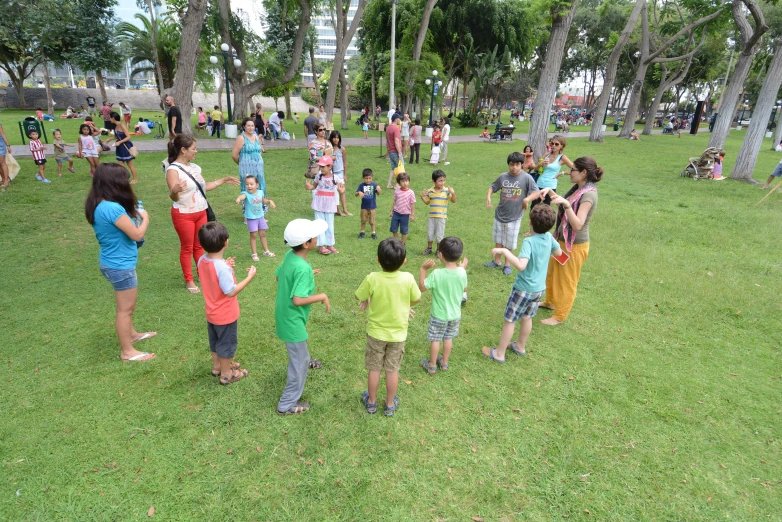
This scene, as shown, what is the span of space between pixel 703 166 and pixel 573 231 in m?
14.0

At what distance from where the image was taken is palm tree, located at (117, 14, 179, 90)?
33562mm

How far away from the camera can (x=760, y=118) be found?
45.3 ft

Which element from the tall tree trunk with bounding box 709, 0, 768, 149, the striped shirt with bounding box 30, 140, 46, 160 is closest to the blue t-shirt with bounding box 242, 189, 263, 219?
the striped shirt with bounding box 30, 140, 46, 160

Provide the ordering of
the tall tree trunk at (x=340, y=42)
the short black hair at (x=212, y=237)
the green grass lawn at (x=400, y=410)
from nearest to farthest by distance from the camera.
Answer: the green grass lawn at (x=400, y=410)
the short black hair at (x=212, y=237)
the tall tree trunk at (x=340, y=42)

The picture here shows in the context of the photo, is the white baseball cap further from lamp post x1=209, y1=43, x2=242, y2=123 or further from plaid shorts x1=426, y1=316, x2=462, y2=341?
lamp post x1=209, y1=43, x2=242, y2=123

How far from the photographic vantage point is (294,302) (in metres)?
3.18

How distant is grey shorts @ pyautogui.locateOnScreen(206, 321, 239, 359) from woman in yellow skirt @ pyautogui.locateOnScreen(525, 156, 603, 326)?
3646mm

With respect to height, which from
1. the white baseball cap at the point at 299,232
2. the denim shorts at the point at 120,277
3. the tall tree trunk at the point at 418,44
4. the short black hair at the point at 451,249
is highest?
the tall tree trunk at the point at 418,44

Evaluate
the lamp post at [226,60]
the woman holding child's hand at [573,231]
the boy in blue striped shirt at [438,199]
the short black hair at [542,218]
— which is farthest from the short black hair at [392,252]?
the lamp post at [226,60]

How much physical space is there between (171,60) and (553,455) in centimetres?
4346

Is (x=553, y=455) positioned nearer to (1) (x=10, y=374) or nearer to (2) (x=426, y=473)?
(2) (x=426, y=473)

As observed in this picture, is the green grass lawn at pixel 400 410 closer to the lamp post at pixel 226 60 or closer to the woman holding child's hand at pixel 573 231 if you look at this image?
the woman holding child's hand at pixel 573 231

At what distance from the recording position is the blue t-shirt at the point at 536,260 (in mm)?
4211

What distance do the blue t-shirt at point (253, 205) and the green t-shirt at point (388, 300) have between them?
147 inches
